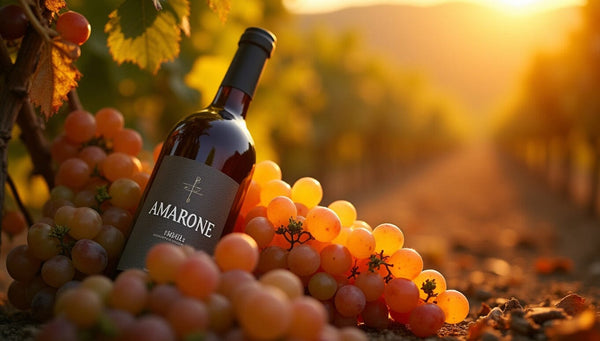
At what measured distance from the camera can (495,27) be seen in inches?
7121

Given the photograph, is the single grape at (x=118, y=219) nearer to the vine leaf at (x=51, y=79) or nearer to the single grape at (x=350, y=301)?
the vine leaf at (x=51, y=79)

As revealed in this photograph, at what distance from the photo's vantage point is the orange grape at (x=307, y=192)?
2174 mm

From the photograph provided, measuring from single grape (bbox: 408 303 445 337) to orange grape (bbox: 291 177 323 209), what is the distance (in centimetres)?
62

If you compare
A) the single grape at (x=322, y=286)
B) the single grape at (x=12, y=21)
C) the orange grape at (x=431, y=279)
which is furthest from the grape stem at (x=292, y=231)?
the single grape at (x=12, y=21)

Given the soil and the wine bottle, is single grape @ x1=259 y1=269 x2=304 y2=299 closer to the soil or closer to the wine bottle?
the wine bottle

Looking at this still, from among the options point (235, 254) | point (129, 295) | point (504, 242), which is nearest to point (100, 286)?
point (129, 295)

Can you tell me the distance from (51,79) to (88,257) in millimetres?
674

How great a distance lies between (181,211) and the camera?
1788mm

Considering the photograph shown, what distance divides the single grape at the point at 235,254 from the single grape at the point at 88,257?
1.93ft

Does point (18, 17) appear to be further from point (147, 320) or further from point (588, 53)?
point (588, 53)

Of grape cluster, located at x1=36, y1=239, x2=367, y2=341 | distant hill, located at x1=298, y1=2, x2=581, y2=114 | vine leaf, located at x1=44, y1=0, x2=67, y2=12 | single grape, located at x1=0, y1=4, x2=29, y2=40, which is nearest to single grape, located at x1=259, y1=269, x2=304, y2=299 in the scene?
grape cluster, located at x1=36, y1=239, x2=367, y2=341

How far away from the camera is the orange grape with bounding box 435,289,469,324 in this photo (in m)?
1.93

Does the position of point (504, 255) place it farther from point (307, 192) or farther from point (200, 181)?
point (200, 181)

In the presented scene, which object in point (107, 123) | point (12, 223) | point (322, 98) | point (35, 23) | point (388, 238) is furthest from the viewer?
point (322, 98)
